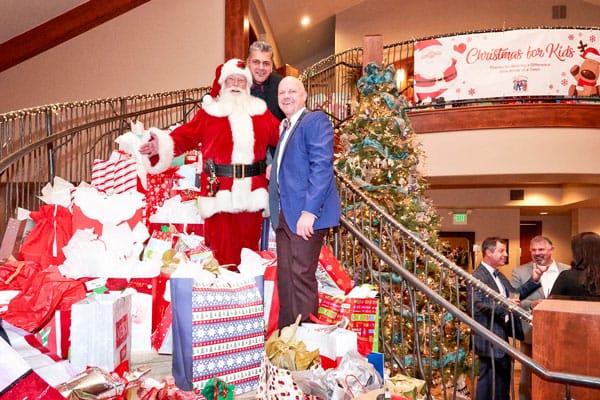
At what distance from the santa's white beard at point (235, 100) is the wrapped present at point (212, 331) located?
3.83ft

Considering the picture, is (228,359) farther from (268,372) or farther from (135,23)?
(135,23)

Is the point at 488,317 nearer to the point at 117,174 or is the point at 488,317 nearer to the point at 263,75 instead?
the point at 263,75

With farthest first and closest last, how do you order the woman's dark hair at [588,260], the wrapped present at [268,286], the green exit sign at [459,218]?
the green exit sign at [459,218] < the woman's dark hair at [588,260] < the wrapped present at [268,286]

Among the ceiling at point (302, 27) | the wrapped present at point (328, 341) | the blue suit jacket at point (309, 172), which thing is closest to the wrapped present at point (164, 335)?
the wrapped present at point (328, 341)

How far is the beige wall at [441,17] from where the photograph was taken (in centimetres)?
1288

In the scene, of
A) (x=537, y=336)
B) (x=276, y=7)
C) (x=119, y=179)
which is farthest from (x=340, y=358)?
(x=276, y=7)

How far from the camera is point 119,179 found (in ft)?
12.9

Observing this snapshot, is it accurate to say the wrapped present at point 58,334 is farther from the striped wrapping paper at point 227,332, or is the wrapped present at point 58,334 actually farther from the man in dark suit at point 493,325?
the man in dark suit at point 493,325

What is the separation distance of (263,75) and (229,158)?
70 cm

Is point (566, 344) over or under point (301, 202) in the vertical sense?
under

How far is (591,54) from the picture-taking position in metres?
7.43

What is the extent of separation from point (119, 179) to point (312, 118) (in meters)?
1.79

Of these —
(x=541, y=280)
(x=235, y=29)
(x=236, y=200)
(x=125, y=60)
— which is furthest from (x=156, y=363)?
(x=125, y=60)

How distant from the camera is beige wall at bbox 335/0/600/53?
1288 centimetres
